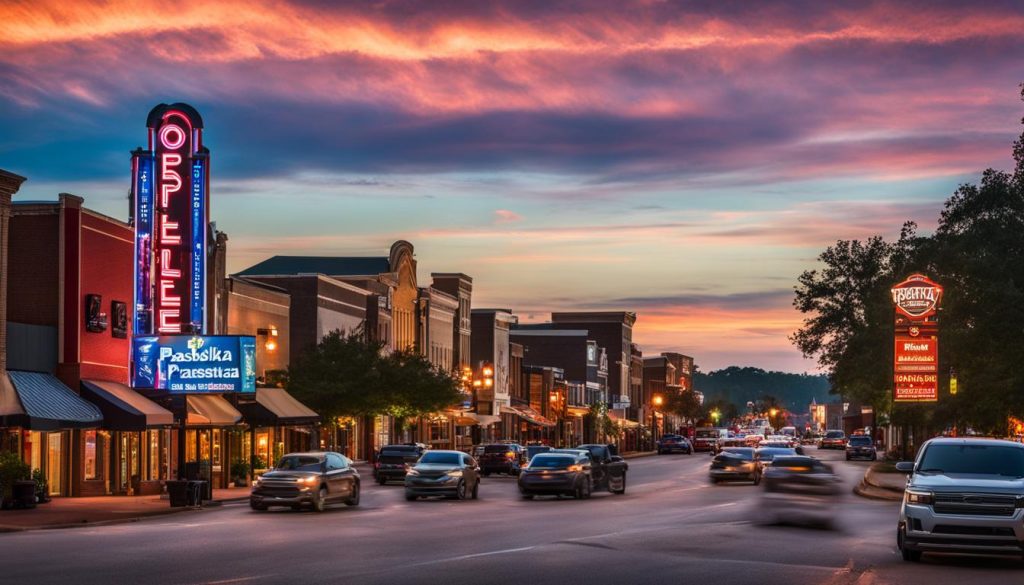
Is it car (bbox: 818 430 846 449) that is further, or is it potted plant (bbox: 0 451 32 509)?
car (bbox: 818 430 846 449)

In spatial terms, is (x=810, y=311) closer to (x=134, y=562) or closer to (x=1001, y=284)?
(x=1001, y=284)

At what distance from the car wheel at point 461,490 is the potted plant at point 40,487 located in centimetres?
1176

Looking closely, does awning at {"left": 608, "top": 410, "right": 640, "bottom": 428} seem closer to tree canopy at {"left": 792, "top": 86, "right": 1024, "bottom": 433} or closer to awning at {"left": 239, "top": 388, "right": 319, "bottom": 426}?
tree canopy at {"left": 792, "top": 86, "right": 1024, "bottom": 433}

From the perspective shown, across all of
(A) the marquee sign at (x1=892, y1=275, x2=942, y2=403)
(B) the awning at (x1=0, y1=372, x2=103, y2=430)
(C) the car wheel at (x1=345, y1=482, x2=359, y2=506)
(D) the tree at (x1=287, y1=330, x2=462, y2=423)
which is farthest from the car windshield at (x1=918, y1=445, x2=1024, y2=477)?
(D) the tree at (x1=287, y1=330, x2=462, y2=423)

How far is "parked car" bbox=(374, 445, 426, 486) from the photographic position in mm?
59562

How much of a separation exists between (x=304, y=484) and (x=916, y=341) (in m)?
27.8

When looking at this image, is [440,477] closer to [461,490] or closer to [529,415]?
[461,490]

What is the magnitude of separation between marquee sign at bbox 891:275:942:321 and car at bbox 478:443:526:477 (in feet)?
67.4

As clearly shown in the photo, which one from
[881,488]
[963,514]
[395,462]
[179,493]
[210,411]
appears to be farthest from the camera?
[395,462]

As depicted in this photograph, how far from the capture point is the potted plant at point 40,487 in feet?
138

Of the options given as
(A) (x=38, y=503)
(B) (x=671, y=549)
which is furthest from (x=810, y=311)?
(B) (x=671, y=549)

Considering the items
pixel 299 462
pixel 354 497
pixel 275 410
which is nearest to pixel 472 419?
pixel 275 410

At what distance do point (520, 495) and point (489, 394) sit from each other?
207ft

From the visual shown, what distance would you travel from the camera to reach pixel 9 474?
4000 centimetres
